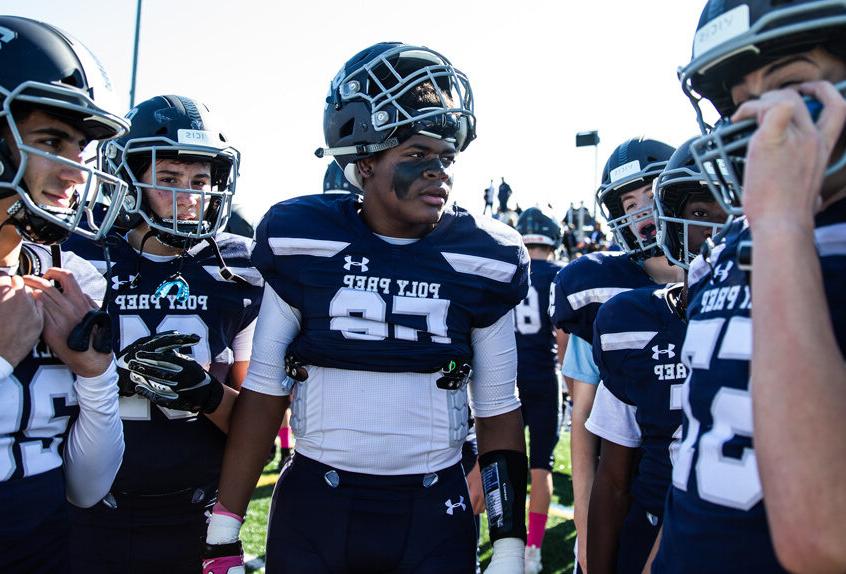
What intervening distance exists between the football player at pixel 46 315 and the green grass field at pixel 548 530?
115 inches

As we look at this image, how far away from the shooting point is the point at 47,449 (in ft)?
5.56

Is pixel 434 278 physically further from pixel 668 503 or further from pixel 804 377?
pixel 804 377

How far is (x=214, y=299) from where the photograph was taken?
260cm

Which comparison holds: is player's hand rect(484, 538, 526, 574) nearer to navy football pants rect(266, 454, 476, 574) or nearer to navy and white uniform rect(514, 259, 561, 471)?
navy football pants rect(266, 454, 476, 574)

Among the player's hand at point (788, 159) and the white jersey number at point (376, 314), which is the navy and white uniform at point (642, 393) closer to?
the white jersey number at point (376, 314)

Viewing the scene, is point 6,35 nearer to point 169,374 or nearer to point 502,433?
point 169,374

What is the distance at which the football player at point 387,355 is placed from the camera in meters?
1.97

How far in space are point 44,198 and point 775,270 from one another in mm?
1618

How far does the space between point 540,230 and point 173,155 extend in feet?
13.4

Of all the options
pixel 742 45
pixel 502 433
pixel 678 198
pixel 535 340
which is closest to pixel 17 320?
pixel 502 433

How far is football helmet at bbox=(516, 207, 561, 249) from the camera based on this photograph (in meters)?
6.20

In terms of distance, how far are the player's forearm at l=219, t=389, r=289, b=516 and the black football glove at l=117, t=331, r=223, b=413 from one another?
13 cm

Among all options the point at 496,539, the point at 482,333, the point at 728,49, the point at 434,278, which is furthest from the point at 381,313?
the point at 728,49

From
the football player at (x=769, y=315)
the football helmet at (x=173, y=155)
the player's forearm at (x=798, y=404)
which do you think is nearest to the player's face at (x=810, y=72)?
the football player at (x=769, y=315)
